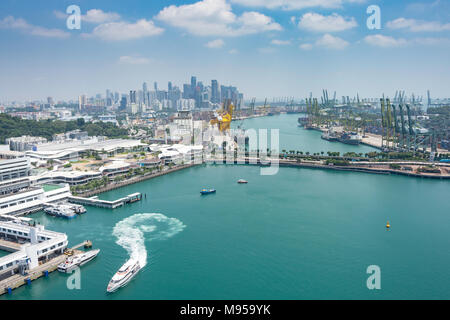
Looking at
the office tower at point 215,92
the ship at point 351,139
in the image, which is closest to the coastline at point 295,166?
the ship at point 351,139

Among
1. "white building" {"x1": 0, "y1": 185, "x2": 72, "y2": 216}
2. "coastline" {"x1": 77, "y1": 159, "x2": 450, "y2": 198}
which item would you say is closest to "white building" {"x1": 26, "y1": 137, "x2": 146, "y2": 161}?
"coastline" {"x1": 77, "y1": 159, "x2": 450, "y2": 198}

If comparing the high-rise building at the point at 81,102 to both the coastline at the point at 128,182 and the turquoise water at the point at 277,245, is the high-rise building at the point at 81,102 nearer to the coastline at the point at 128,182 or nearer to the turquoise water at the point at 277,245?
the coastline at the point at 128,182

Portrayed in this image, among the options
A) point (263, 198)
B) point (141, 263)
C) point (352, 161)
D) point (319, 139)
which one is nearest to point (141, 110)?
point (319, 139)

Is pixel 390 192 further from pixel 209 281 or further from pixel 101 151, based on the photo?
pixel 101 151

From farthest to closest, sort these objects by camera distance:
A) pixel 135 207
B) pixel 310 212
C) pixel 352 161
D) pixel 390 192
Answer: pixel 352 161 → pixel 390 192 → pixel 135 207 → pixel 310 212

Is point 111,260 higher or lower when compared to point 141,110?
lower

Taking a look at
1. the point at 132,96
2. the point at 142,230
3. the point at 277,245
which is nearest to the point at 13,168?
the point at 142,230
